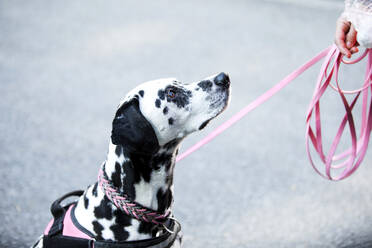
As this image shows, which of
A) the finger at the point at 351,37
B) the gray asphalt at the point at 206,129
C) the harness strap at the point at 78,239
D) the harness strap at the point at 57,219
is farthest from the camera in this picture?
the gray asphalt at the point at 206,129

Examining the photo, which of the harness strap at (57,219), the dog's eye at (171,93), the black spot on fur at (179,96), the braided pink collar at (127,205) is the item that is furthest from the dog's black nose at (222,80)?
the harness strap at (57,219)

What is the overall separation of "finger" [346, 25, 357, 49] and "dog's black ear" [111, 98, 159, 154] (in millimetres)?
1396

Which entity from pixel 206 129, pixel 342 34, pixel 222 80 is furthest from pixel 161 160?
pixel 206 129

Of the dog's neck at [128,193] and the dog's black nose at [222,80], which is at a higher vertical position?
the dog's black nose at [222,80]

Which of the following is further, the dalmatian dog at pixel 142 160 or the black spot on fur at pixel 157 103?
the black spot on fur at pixel 157 103

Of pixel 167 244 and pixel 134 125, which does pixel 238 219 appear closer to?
pixel 167 244

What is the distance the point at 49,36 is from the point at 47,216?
15.7ft

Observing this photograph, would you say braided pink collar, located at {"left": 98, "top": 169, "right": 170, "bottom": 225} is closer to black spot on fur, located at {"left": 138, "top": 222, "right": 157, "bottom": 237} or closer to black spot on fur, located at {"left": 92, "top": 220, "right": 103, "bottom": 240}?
black spot on fur, located at {"left": 138, "top": 222, "right": 157, "bottom": 237}

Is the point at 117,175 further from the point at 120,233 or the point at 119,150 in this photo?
the point at 120,233

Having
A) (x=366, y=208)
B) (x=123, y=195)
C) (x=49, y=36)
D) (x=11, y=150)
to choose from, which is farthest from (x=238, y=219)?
(x=49, y=36)

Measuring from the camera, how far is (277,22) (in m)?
8.80

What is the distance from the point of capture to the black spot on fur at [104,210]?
2.34 m

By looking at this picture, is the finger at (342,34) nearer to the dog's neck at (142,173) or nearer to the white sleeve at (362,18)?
the white sleeve at (362,18)

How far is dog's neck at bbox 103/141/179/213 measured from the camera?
232cm
